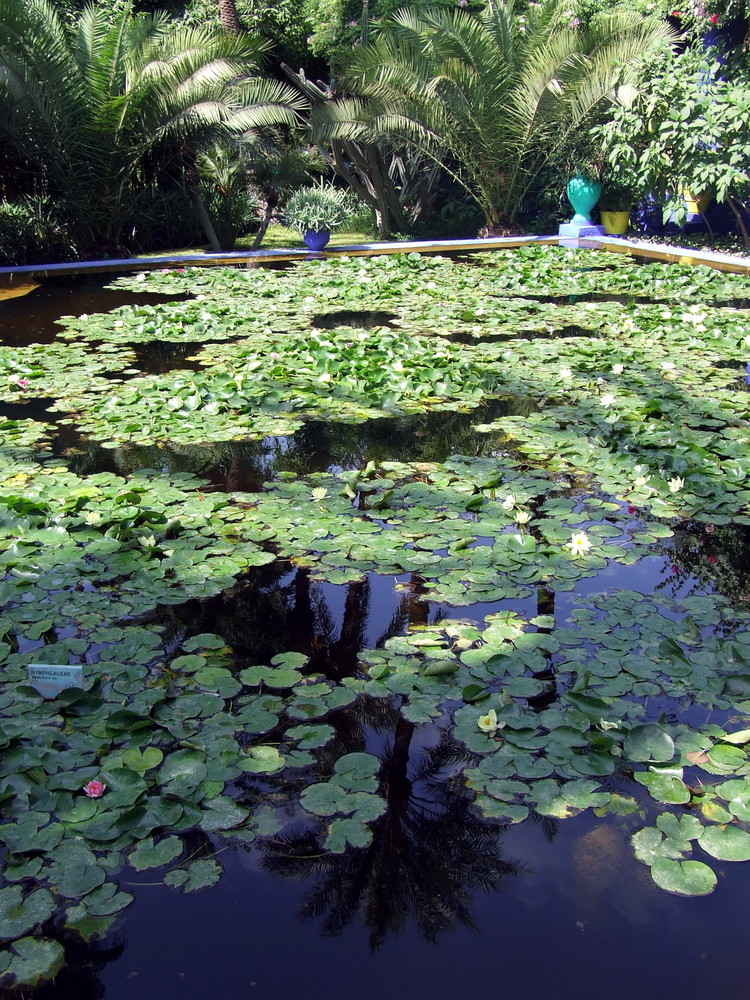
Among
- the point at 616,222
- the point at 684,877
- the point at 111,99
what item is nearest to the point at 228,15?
the point at 111,99

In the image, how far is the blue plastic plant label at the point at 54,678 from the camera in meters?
2.05

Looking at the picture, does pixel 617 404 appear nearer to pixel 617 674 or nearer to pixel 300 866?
pixel 617 674

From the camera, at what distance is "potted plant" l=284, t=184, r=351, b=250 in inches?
423

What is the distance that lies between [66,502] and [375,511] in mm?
1061

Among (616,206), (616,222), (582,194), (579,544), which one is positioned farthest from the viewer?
(616,206)

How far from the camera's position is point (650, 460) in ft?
11.2

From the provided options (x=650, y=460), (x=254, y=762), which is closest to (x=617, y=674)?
(x=254, y=762)

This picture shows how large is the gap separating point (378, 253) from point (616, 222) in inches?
127

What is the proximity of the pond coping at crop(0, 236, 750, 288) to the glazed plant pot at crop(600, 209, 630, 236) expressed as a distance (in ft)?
1.94

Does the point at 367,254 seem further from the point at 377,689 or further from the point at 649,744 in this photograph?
the point at 649,744

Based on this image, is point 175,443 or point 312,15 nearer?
point 175,443

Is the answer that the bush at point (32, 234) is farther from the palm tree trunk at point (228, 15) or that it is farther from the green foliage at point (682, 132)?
the green foliage at point (682, 132)

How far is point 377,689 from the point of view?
2.11 meters

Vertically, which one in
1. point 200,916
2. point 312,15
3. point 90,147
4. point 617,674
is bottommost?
point 200,916
